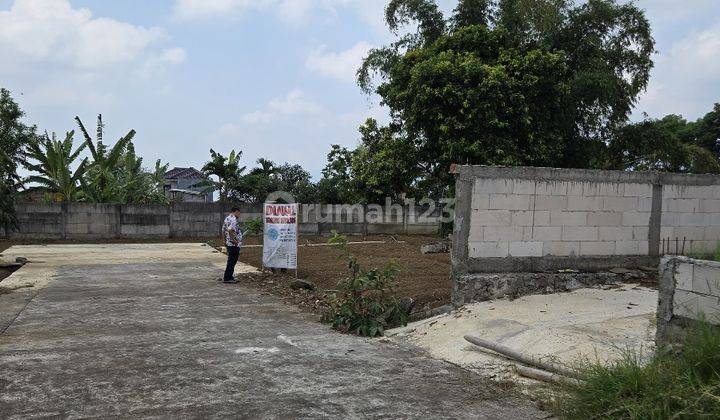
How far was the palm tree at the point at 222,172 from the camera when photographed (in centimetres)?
2838

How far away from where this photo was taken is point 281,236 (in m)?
12.1

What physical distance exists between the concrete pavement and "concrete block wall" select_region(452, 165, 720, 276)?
228cm

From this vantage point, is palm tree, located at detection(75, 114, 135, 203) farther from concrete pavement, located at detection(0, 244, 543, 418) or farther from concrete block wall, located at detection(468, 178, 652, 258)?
concrete block wall, located at detection(468, 178, 652, 258)

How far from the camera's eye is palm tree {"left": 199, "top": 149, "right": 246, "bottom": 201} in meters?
28.4

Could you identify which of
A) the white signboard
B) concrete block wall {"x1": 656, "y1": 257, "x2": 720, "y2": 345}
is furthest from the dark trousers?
concrete block wall {"x1": 656, "y1": 257, "x2": 720, "y2": 345}

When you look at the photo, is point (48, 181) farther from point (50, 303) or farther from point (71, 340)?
point (71, 340)

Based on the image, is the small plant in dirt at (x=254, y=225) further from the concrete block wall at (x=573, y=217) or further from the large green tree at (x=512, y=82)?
the concrete block wall at (x=573, y=217)

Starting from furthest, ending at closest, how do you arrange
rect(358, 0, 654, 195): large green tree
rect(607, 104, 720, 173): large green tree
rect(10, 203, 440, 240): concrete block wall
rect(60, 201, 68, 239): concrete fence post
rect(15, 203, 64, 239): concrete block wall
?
rect(607, 104, 720, 173): large green tree < rect(60, 201, 68, 239): concrete fence post < rect(10, 203, 440, 240): concrete block wall < rect(15, 203, 64, 239): concrete block wall < rect(358, 0, 654, 195): large green tree

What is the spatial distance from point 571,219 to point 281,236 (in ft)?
19.2

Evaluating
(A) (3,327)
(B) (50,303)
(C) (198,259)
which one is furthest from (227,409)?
(C) (198,259)

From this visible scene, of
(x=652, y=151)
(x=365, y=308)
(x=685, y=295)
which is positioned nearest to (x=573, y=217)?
(x=365, y=308)

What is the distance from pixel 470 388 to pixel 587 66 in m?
17.9

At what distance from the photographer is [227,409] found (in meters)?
4.46

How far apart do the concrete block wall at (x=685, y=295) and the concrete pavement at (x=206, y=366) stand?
1.63 meters
